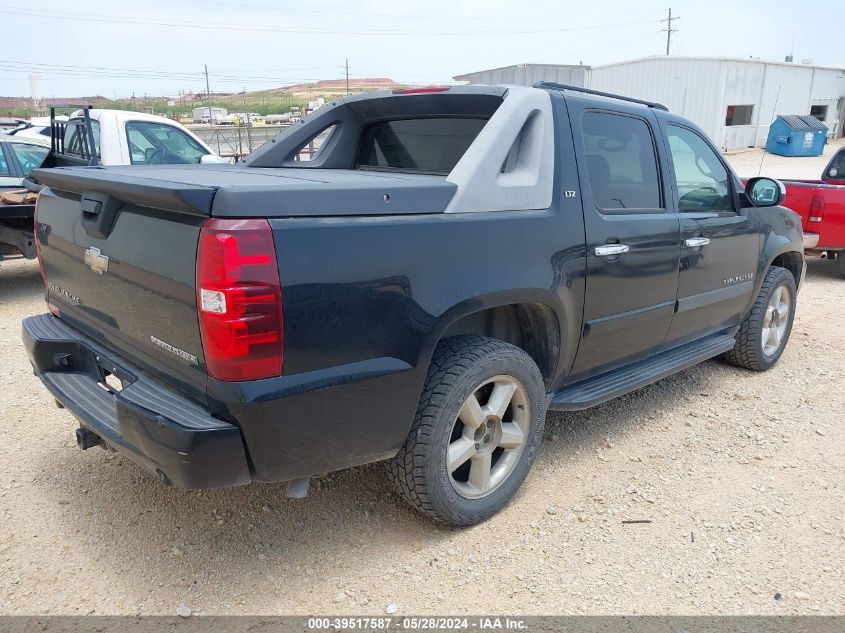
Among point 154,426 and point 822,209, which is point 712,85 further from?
point 154,426

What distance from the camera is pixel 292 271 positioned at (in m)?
2.10

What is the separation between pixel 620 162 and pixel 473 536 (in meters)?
2.08

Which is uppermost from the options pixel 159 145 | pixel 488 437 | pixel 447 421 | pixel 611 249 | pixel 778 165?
pixel 159 145

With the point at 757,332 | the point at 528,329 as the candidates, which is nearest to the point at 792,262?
the point at 757,332

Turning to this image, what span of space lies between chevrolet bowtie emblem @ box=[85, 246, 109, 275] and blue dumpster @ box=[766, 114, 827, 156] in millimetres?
31325

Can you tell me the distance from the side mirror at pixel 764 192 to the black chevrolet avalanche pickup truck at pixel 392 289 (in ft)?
1.09

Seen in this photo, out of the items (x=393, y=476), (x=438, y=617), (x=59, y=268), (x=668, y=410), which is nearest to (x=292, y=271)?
(x=393, y=476)

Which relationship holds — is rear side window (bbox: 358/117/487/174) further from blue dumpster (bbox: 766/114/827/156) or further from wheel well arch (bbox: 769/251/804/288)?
blue dumpster (bbox: 766/114/827/156)

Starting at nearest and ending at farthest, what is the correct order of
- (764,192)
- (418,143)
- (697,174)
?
(418,143) < (697,174) < (764,192)

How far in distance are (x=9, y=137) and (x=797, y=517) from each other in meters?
9.58

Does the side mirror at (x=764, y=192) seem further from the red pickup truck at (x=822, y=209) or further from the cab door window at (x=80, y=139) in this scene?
the cab door window at (x=80, y=139)

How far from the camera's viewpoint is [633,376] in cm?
361

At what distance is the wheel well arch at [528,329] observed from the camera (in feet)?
9.98

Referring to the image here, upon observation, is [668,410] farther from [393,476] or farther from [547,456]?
[393,476]
